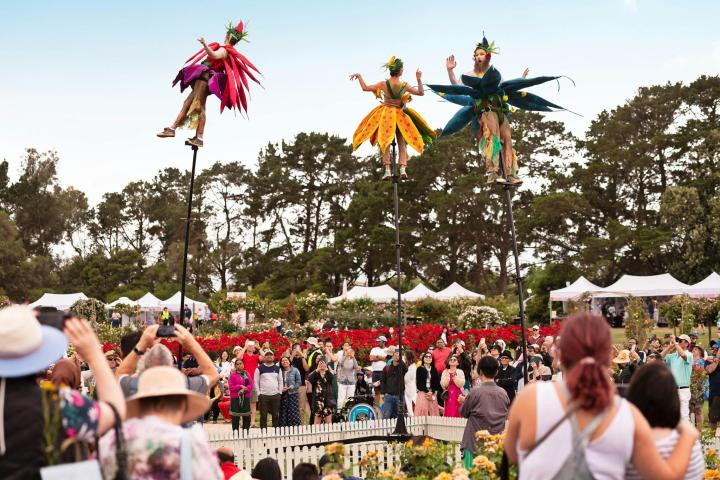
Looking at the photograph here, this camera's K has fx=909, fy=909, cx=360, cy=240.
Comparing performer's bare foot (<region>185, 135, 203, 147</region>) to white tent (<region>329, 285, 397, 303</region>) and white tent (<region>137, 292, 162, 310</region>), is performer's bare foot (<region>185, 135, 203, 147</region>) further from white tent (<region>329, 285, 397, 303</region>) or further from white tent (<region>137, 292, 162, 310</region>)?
white tent (<region>137, 292, 162, 310</region>)

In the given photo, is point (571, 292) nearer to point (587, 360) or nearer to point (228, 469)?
point (228, 469)

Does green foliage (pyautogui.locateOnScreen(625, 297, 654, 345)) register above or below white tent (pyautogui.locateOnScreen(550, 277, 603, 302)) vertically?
below

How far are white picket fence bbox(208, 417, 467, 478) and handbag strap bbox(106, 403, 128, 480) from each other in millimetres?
5962

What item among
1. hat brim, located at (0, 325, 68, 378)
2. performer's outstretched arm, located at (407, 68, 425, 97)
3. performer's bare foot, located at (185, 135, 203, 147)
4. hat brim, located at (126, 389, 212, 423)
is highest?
performer's outstretched arm, located at (407, 68, 425, 97)

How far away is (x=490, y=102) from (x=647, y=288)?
2478 centimetres

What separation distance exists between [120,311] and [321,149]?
25865 millimetres

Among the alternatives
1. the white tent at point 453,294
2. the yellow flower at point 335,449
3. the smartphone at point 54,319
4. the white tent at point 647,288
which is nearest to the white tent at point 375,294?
the white tent at point 453,294

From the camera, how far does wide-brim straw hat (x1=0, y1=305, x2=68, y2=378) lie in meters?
3.06

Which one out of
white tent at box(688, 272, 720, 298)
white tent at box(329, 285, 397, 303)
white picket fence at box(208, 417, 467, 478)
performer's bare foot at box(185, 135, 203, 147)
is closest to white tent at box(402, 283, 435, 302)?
white tent at box(329, 285, 397, 303)

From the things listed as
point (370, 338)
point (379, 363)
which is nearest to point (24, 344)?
point (379, 363)

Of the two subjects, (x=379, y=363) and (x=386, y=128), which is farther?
(x=379, y=363)

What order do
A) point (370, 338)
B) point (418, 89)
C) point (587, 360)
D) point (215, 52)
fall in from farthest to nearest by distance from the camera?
point (370, 338), point (418, 89), point (215, 52), point (587, 360)

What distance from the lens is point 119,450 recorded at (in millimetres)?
3080

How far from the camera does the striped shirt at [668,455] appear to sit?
317 cm
